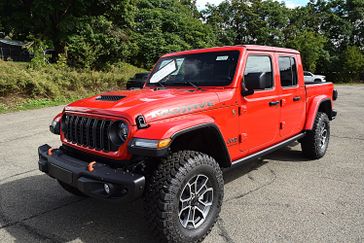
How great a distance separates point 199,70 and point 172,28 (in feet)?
88.9

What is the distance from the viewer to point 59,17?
68.0 ft

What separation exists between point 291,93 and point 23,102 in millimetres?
11396

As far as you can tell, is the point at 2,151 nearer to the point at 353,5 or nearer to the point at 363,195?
the point at 363,195

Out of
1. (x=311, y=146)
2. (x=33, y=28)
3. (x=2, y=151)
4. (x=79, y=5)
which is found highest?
(x=79, y=5)

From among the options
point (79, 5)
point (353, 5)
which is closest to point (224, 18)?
point (353, 5)

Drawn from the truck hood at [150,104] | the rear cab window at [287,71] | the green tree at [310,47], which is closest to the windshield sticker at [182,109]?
Answer: the truck hood at [150,104]

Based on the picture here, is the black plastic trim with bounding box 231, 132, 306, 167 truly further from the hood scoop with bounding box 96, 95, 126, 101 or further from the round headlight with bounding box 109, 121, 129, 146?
the hood scoop with bounding box 96, 95, 126, 101

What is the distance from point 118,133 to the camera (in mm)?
2992

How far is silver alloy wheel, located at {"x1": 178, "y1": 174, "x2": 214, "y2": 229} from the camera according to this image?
302 cm

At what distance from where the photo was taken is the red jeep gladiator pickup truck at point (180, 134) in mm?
2750

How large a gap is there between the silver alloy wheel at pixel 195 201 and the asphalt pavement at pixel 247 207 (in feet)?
0.81

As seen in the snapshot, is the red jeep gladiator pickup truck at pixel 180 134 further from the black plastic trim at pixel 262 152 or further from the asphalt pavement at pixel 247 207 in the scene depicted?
the asphalt pavement at pixel 247 207

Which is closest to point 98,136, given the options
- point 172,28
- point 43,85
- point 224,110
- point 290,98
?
point 224,110

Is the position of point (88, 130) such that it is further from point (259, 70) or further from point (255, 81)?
point (259, 70)
